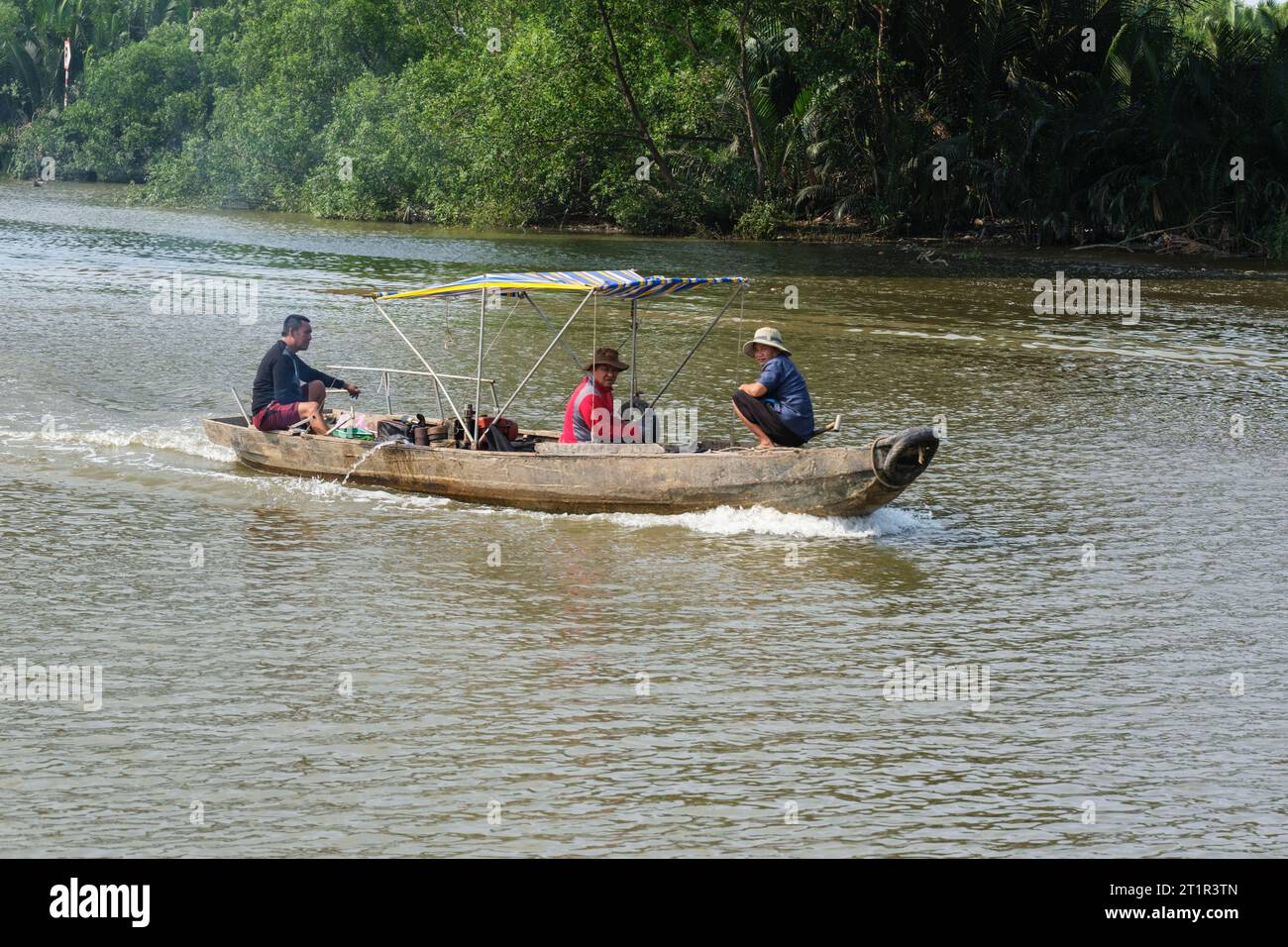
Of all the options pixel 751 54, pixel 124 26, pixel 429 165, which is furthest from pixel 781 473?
pixel 124 26

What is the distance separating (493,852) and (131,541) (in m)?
6.19

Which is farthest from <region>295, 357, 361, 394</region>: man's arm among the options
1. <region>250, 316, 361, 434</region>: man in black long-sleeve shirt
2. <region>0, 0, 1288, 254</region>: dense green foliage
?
<region>0, 0, 1288, 254</region>: dense green foliage

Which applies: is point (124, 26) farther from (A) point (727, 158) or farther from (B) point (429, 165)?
(A) point (727, 158)

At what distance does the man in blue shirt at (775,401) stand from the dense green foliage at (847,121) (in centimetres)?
2570

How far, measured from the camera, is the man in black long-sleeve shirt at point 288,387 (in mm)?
13992

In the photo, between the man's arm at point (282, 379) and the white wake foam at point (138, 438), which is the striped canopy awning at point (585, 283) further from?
the white wake foam at point (138, 438)

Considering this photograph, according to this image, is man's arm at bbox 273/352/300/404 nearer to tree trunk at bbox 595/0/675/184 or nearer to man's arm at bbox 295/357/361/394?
man's arm at bbox 295/357/361/394
